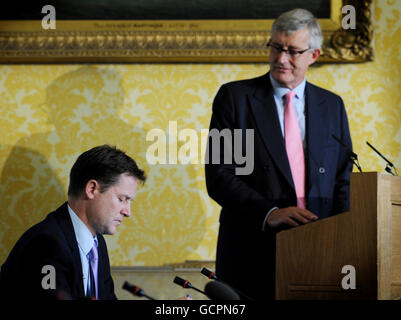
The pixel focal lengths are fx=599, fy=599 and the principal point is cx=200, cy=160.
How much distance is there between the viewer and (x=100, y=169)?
7.29 feet

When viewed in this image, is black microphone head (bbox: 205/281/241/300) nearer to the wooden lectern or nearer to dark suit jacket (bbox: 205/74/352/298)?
the wooden lectern

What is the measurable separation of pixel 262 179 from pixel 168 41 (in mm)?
1350

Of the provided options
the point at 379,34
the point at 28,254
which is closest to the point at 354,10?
the point at 379,34

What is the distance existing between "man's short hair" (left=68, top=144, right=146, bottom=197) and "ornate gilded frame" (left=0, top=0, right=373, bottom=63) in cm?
120

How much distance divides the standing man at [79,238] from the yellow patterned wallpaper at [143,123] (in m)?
1.04

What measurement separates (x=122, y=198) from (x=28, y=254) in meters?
0.46

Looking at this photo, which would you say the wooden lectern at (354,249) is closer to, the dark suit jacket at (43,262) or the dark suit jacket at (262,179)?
the dark suit jacket at (262,179)

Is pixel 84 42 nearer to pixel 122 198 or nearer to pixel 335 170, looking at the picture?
pixel 122 198

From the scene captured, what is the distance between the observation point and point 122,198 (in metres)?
2.24

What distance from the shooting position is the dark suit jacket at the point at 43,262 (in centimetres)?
180

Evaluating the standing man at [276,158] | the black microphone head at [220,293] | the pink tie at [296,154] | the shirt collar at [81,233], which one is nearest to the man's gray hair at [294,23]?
the standing man at [276,158]

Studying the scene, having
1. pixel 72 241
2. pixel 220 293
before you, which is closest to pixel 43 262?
pixel 72 241

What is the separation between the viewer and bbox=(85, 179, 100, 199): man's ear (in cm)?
217

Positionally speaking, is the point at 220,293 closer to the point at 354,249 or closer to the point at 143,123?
the point at 354,249
